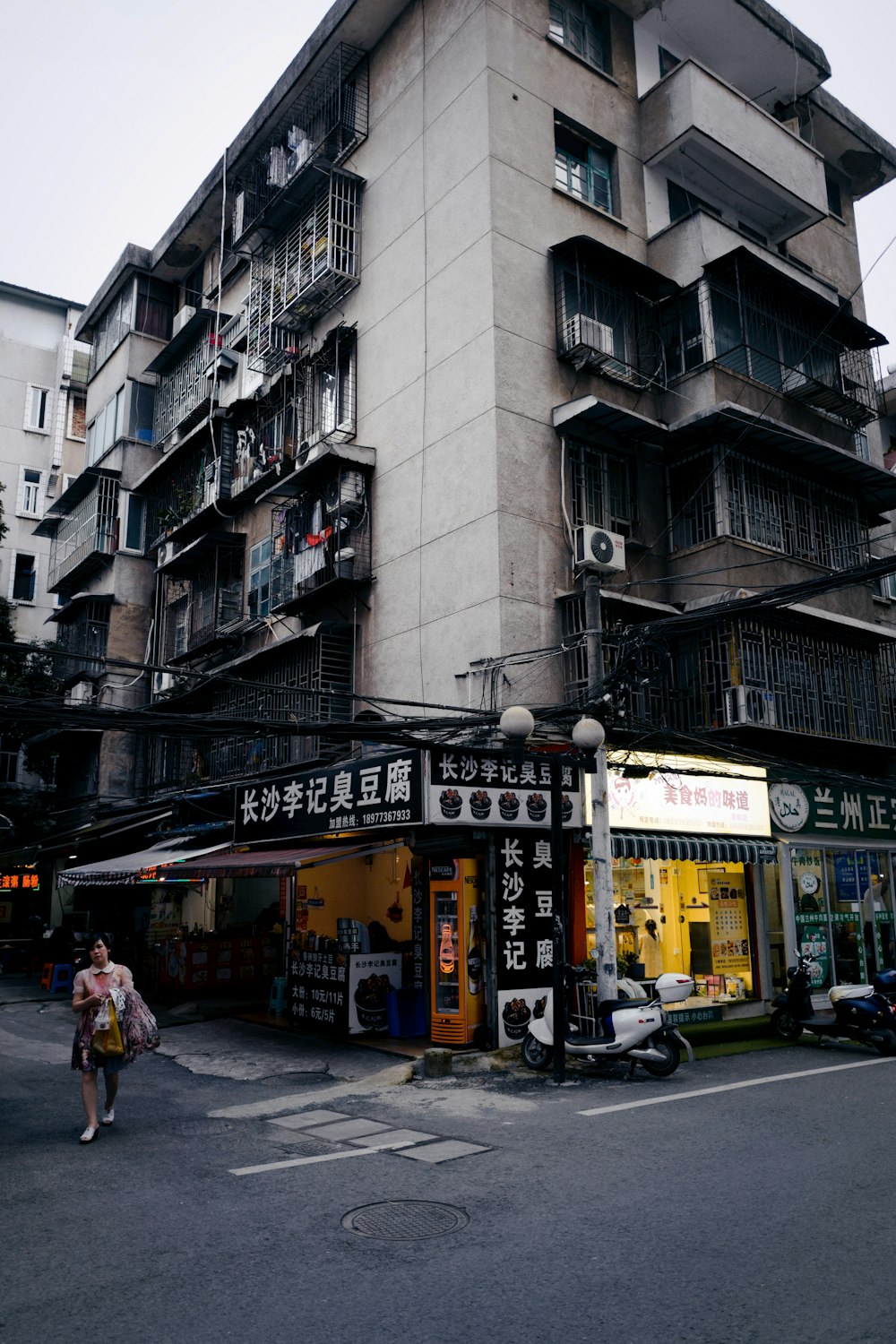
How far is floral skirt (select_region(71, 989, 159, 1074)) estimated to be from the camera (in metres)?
9.57

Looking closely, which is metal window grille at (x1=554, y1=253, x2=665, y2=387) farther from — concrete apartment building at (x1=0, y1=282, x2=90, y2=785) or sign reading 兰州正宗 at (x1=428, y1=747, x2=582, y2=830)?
concrete apartment building at (x1=0, y1=282, x2=90, y2=785)

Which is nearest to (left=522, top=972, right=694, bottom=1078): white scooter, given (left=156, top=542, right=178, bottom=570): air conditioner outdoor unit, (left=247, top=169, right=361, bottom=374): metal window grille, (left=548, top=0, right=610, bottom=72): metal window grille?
(left=247, top=169, right=361, bottom=374): metal window grille

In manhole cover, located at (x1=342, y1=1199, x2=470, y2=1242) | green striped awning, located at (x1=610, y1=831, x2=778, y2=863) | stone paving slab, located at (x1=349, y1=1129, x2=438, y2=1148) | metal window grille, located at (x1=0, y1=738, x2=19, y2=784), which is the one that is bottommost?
stone paving slab, located at (x1=349, y1=1129, x2=438, y2=1148)

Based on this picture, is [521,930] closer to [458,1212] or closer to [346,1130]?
[346,1130]

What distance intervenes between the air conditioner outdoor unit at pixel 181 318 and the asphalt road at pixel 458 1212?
74.0 ft

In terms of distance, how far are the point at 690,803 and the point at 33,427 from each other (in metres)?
31.4

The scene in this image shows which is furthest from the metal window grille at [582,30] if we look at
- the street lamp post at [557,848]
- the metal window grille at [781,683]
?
the street lamp post at [557,848]

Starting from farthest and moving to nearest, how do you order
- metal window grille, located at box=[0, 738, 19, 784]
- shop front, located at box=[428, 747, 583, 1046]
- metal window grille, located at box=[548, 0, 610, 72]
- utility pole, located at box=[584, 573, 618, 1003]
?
metal window grille, located at box=[0, 738, 19, 784] < metal window grille, located at box=[548, 0, 610, 72] < shop front, located at box=[428, 747, 583, 1046] < utility pole, located at box=[584, 573, 618, 1003]

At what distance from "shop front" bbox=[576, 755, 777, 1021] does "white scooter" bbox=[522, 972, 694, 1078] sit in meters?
2.70

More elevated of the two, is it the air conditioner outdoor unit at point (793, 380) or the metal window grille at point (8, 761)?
the air conditioner outdoor unit at point (793, 380)

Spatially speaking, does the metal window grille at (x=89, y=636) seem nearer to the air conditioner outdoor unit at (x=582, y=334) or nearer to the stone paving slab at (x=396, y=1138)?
the air conditioner outdoor unit at (x=582, y=334)

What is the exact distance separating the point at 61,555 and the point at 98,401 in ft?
16.5

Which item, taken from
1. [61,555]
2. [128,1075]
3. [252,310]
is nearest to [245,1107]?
[128,1075]

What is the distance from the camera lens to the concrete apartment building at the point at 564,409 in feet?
54.9
